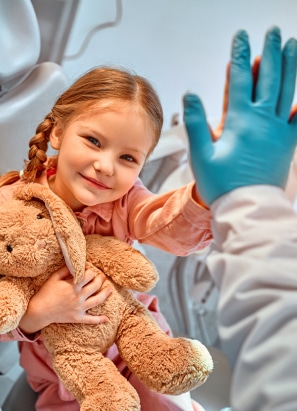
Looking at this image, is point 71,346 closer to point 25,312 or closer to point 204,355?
point 25,312

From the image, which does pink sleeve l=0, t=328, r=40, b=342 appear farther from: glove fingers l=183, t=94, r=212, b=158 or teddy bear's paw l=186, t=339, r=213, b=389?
glove fingers l=183, t=94, r=212, b=158

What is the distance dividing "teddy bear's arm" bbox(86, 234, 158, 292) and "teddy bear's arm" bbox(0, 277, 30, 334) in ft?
0.35

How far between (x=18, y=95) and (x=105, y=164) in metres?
0.46

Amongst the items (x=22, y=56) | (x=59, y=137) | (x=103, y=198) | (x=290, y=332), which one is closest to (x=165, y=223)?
(x=103, y=198)

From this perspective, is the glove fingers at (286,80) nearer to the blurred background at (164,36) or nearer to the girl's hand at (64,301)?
the girl's hand at (64,301)

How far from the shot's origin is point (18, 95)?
1.14 metres

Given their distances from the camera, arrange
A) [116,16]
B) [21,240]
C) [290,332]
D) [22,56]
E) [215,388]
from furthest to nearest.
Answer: [116,16]
[22,56]
[215,388]
[21,240]
[290,332]

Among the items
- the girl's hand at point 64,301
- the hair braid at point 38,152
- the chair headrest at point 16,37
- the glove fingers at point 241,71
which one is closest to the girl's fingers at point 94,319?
the girl's hand at point 64,301

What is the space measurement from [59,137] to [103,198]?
0.12 metres

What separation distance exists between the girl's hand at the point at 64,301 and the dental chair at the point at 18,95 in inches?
11.6

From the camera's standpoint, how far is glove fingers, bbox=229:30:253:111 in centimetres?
64

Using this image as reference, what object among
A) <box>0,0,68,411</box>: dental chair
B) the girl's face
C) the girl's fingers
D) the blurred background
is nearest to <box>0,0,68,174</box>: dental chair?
<box>0,0,68,411</box>: dental chair

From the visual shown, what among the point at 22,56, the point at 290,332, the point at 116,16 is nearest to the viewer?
the point at 290,332

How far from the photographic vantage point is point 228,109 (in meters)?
0.66
